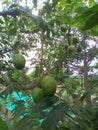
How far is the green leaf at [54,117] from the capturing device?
4.42 ft

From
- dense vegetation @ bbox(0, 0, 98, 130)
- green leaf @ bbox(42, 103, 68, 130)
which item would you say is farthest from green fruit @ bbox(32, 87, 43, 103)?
green leaf @ bbox(42, 103, 68, 130)

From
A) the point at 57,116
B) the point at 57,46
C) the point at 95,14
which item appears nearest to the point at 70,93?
the point at 57,46

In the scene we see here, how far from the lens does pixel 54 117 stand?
4.47 ft

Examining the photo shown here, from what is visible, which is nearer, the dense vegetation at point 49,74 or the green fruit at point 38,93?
the dense vegetation at point 49,74

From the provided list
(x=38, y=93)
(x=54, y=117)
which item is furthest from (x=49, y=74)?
(x=54, y=117)

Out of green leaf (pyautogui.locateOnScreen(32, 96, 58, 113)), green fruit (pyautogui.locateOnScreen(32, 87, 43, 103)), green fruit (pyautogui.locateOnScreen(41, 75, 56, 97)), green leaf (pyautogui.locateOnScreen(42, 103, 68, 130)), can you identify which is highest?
green fruit (pyautogui.locateOnScreen(41, 75, 56, 97))

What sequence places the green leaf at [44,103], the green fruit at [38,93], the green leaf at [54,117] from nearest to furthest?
the green leaf at [54,117], the green leaf at [44,103], the green fruit at [38,93]

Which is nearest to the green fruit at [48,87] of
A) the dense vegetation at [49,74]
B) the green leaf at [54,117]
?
the dense vegetation at [49,74]

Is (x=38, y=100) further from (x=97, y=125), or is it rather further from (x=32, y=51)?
(x=32, y=51)

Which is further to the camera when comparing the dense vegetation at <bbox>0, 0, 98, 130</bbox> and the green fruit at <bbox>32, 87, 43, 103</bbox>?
the green fruit at <bbox>32, 87, 43, 103</bbox>

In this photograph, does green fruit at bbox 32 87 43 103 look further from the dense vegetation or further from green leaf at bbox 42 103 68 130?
green leaf at bbox 42 103 68 130

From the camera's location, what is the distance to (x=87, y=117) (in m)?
1.57

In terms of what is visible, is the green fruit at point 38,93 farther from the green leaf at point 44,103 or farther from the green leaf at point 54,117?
the green leaf at point 54,117

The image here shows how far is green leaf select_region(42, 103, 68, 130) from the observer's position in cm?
135
